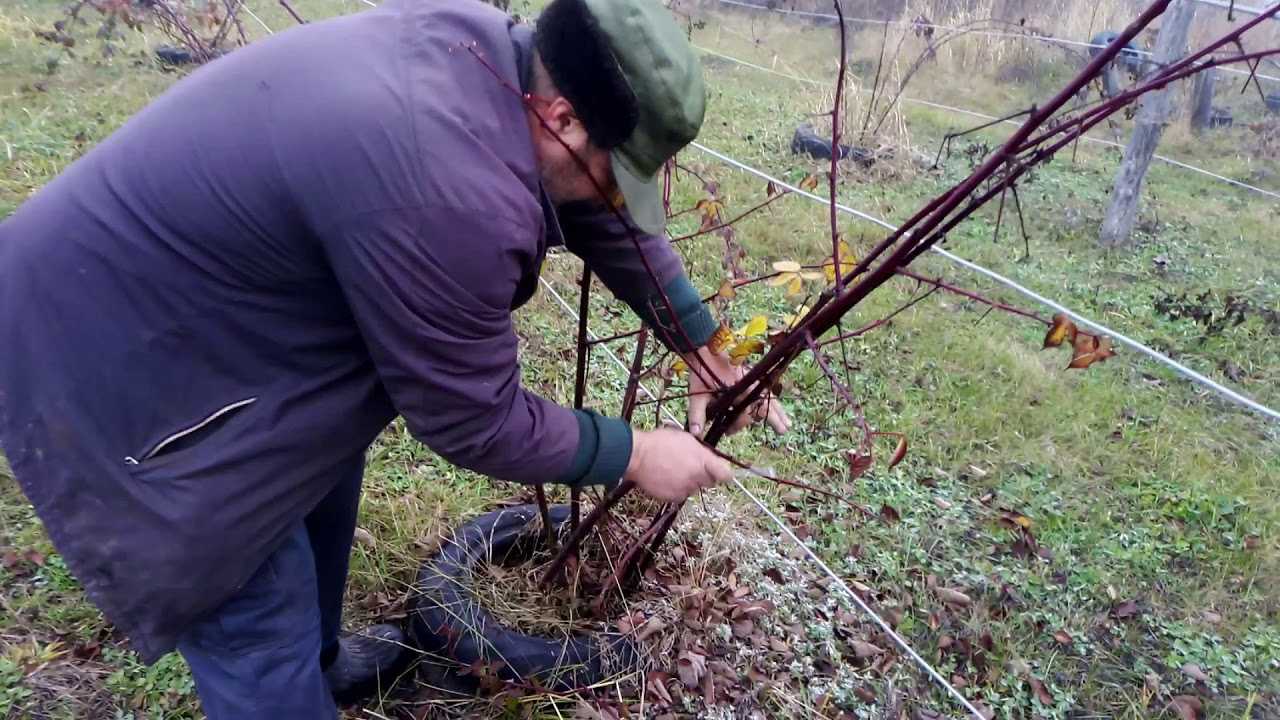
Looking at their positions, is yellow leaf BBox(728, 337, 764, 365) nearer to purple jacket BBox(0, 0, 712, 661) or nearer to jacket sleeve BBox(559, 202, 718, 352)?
jacket sleeve BBox(559, 202, 718, 352)

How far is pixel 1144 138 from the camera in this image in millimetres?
5207

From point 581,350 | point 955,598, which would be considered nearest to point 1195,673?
point 955,598

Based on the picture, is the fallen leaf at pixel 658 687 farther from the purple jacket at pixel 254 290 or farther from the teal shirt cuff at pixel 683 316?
the purple jacket at pixel 254 290

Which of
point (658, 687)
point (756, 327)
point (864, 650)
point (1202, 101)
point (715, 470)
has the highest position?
point (756, 327)

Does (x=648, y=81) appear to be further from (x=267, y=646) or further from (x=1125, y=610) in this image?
(x=1125, y=610)

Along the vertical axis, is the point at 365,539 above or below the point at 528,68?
below

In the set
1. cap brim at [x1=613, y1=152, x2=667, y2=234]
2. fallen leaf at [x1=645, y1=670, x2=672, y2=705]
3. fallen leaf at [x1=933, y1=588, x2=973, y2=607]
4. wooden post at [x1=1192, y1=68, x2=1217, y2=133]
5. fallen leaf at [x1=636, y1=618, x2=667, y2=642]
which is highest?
cap brim at [x1=613, y1=152, x2=667, y2=234]

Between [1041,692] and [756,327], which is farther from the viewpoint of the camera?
[1041,692]

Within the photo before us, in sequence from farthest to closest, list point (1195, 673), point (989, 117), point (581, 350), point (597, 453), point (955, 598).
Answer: point (989, 117) → point (955, 598) → point (1195, 673) → point (581, 350) → point (597, 453)

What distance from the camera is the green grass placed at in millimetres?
2395

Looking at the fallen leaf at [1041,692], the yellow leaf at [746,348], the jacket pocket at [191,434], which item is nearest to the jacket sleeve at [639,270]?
the yellow leaf at [746,348]

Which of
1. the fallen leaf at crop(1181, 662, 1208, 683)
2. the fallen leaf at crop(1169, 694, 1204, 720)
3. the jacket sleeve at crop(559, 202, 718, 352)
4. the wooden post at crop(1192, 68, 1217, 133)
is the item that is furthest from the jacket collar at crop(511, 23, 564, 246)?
the wooden post at crop(1192, 68, 1217, 133)

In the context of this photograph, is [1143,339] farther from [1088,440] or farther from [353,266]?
[353,266]

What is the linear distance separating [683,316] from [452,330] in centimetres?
78
